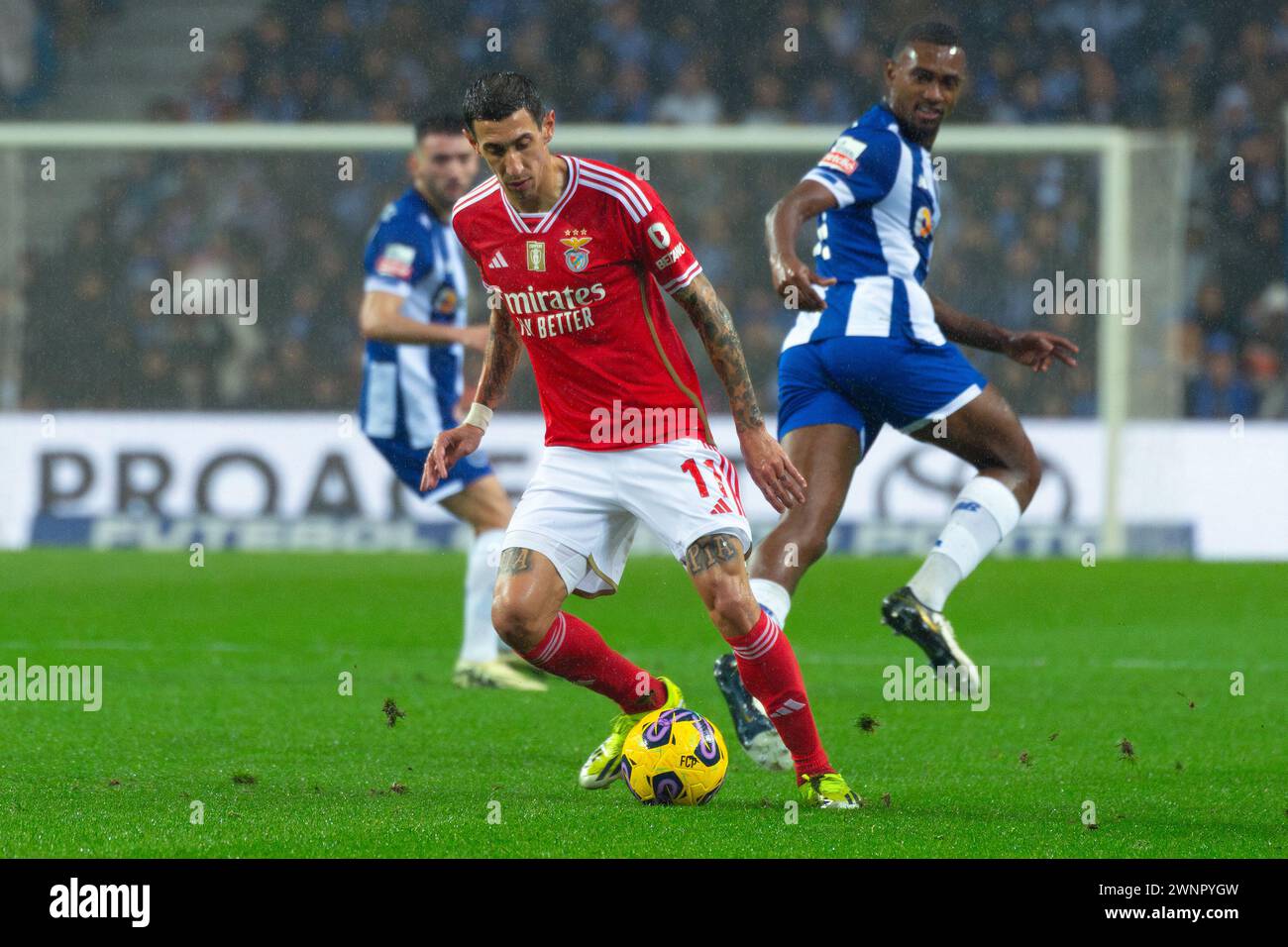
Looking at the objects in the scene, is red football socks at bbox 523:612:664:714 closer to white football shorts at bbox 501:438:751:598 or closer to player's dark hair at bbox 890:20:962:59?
white football shorts at bbox 501:438:751:598

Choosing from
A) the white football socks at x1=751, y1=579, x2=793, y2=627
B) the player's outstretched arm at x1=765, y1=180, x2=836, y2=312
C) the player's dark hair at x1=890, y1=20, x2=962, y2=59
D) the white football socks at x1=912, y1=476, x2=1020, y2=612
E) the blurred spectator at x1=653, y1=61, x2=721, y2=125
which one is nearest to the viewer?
the player's outstretched arm at x1=765, y1=180, x2=836, y2=312

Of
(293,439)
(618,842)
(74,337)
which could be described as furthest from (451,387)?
(74,337)

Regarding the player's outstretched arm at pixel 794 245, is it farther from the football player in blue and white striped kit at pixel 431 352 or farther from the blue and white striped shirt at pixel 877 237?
the football player in blue and white striped kit at pixel 431 352

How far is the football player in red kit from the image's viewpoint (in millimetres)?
5000

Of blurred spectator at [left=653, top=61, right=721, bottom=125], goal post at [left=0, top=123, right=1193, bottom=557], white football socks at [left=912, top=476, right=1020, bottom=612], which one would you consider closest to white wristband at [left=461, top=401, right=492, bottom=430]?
white football socks at [left=912, top=476, right=1020, bottom=612]

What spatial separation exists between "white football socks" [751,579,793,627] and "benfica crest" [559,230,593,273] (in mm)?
1513

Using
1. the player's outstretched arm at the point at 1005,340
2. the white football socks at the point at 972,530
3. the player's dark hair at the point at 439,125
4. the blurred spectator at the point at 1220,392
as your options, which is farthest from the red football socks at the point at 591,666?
the blurred spectator at the point at 1220,392

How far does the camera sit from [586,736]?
6.48m

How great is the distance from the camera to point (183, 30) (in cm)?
2100

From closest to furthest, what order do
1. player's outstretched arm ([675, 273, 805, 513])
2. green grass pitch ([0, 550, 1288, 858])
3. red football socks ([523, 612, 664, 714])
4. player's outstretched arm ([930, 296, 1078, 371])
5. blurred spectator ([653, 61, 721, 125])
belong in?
green grass pitch ([0, 550, 1288, 858])
player's outstretched arm ([675, 273, 805, 513])
red football socks ([523, 612, 664, 714])
player's outstretched arm ([930, 296, 1078, 371])
blurred spectator ([653, 61, 721, 125])

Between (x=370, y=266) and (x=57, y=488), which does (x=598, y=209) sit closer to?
(x=370, y=266)

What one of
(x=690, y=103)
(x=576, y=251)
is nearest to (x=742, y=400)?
(x=576, y=251)

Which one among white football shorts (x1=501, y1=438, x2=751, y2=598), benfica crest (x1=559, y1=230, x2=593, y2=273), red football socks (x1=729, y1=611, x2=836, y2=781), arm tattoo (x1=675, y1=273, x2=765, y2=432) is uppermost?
benfica crest (x1=559, y1=230, x2=593, y2=273)

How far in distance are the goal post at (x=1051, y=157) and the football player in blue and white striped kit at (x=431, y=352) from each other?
718cm
